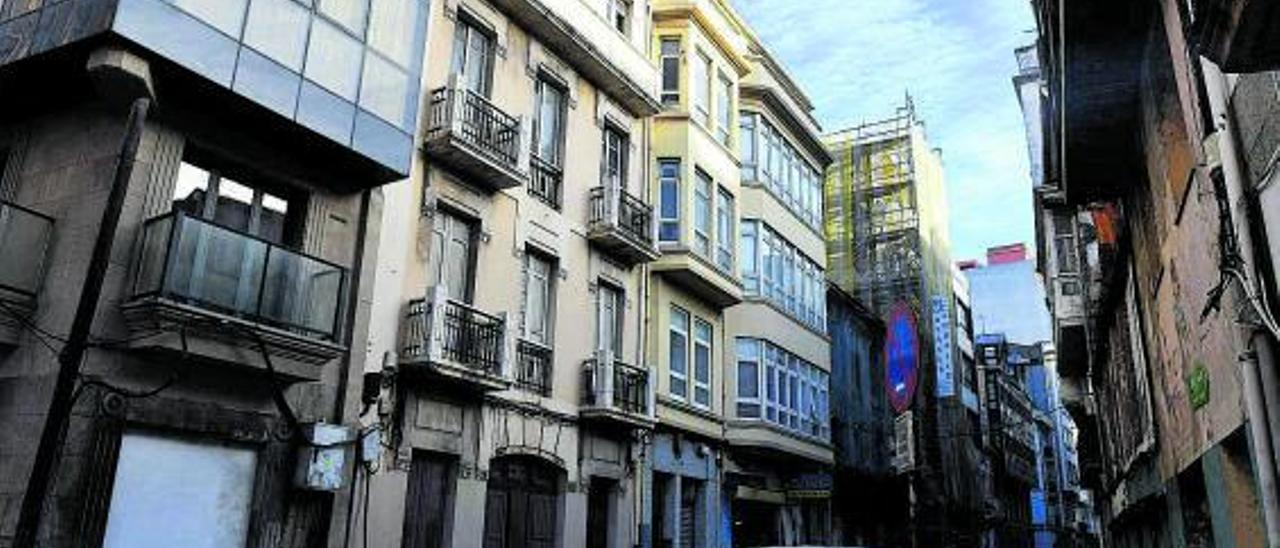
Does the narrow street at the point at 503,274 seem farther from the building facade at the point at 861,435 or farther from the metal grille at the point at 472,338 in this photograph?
the building facade at the point at 861,435

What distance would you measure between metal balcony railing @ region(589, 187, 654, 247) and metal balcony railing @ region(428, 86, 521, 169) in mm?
3009

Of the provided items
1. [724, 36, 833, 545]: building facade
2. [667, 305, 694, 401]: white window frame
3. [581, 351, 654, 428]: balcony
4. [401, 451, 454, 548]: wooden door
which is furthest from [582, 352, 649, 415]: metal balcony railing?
[724, 36, 833, 545]: building facade

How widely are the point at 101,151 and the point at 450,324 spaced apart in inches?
214

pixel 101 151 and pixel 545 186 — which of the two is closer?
pixel 101 151

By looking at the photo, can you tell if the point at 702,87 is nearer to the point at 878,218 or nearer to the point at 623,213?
the point at 623,213

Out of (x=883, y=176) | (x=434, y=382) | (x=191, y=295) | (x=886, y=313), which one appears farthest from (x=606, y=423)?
(x=883, y=176)

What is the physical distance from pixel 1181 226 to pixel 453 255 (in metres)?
10.6

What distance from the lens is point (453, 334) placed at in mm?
14391

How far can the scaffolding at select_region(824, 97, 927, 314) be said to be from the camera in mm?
37406

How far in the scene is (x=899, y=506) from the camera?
32125mm

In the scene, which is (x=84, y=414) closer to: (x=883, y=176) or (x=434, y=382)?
(x=434, y=382)

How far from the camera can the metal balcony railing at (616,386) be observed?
1745 centimetres

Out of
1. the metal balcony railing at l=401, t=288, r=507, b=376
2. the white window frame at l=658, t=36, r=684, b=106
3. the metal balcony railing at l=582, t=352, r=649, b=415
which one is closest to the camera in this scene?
the metal balcony railing at l=401, t=288, r=507, b=376

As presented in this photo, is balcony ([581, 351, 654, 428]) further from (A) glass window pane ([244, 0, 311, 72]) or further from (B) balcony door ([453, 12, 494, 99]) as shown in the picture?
(A) glass window pane ([244, 0, 311, 72])
